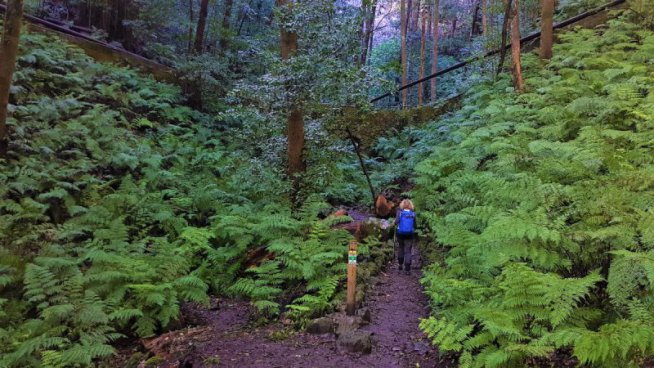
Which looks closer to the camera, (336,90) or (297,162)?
(336,90)

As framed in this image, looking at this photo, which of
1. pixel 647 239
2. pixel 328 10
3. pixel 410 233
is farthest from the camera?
pixel 328 10

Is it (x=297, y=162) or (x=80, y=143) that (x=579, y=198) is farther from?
(x=80, y=143)

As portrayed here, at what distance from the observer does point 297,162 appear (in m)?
10.8

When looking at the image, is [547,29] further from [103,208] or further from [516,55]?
[103,208]

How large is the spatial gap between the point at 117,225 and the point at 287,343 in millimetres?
4875

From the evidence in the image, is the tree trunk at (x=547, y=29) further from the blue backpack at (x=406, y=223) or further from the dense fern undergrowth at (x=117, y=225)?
the dense fern undergrowth at (x=117, y=225)

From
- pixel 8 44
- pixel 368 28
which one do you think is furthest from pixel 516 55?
pixel 368 28

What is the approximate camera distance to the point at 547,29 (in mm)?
14195

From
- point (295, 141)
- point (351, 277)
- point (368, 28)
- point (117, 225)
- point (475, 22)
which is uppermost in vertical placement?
point (475, 22)

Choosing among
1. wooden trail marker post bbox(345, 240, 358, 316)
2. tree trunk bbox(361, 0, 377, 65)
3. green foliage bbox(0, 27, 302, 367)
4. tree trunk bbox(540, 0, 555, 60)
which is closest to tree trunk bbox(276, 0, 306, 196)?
green foliage bbox(0, 27, 302, 367)

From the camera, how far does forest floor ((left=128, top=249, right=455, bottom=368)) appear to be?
514cm

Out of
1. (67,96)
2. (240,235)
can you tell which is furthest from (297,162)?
(67,96)

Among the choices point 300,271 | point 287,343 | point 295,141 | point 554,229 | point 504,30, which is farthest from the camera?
point 504,30

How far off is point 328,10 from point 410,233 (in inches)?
219
